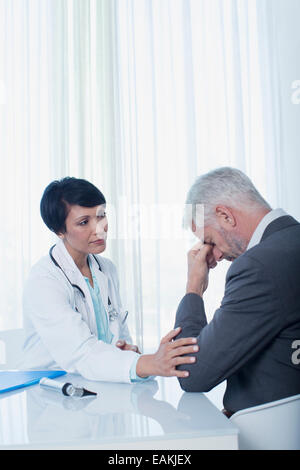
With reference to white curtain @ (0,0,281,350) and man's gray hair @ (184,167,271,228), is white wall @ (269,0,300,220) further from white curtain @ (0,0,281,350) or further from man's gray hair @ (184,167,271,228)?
man's gray hair @ (184,167,271,228)

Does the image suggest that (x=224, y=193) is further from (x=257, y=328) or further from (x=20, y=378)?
(x=20, y=378)

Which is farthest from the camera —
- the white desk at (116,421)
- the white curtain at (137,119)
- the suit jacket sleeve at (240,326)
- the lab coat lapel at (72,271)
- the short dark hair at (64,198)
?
the white curtain at (137,119)

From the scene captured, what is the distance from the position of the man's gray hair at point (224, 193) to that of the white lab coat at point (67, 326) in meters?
0.49

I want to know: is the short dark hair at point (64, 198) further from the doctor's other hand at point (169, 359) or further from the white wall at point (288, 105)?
the white wall at point (288, 105)

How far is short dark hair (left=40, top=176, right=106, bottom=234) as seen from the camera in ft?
6.05

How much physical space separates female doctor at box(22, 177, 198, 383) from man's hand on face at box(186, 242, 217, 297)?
0.18 meters

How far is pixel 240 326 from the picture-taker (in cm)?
109

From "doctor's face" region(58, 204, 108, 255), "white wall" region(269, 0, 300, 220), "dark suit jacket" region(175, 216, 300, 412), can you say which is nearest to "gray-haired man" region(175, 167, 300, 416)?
"dark suit jacket" region(175, 216, 300, 412)

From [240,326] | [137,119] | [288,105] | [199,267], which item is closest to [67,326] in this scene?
[199,267]

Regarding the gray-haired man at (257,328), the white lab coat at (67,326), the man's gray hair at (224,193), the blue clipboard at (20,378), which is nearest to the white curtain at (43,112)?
the white lab coat at (67,326)

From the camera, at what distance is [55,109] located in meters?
3.12

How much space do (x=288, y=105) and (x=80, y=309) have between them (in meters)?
2.26

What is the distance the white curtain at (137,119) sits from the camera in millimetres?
3076
